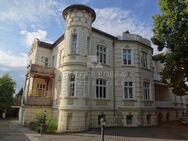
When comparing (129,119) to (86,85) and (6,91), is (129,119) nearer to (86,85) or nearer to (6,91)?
(86,85)

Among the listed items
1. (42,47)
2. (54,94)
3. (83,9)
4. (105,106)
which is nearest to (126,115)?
(105,106)

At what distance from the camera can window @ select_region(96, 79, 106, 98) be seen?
62.1 ft

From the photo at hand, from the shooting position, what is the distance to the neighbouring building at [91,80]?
17.0 meters

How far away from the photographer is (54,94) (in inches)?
850

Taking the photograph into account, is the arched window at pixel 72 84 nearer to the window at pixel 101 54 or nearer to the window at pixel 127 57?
the window at pixel 101 54

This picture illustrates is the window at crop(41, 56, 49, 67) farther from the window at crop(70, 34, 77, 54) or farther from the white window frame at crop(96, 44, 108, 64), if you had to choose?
the white window frame at crop(96, 44, 108, 64)

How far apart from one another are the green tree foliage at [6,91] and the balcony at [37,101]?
45.2 feet

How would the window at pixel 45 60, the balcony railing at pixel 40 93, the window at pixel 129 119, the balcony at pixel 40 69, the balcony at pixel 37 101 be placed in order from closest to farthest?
1. the window at pixel 129 119
2. the balcony at pixel 37 101
3. the balcony at pixel 40 69
4. the balcony railing at pixel 40 93
5. the window at pixel 45 60

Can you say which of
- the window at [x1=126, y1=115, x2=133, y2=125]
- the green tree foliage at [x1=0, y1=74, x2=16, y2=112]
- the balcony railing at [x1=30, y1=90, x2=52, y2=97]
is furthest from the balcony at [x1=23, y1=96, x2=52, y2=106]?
the green tree foliage at [x1=0, y1=74, x2=16, y2=112]

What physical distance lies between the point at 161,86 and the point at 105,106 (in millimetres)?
12675

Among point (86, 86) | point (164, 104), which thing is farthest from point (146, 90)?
point (86, 86)

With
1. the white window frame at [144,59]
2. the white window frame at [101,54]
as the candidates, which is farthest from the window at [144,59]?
the white window frame at [101,54]

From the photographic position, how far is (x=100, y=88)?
1917cm

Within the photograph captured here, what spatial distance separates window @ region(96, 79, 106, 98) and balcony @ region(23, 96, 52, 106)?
601 cm
